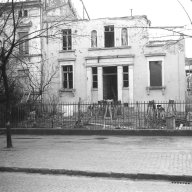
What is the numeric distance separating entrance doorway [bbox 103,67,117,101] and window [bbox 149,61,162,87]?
3.26m

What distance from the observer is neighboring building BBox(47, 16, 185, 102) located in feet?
100

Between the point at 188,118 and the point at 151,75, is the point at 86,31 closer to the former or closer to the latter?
the point at 151,75

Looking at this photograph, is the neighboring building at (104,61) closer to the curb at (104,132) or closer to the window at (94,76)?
the window at (94,76)

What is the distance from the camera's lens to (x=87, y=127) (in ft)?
67.7

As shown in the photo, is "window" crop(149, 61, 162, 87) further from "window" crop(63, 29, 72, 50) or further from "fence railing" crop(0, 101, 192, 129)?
"fence railing" crop(0, 101, 192, 129)

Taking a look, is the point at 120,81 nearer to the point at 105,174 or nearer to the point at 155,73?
the point at 155,73

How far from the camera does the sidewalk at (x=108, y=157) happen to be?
9.59 meters

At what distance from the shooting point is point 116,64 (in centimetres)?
3156

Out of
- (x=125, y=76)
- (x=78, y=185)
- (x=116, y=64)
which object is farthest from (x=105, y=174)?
(x=125, y=76)

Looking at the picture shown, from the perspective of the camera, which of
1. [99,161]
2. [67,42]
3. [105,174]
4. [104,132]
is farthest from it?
[67,42]

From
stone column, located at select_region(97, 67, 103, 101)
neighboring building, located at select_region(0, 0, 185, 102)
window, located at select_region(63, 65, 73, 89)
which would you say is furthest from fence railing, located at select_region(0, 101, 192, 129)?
window, located at select_region(63, 65, 73, 89)

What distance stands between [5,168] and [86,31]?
76.9ft

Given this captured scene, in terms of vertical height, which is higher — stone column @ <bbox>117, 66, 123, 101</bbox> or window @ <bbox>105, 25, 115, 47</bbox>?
window @ <bbox>105, 25, 115, 47</bbox>

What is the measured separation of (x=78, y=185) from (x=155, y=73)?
939 inches
